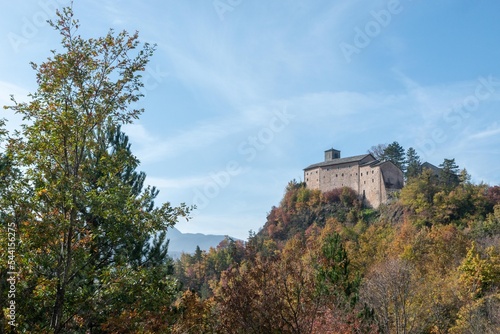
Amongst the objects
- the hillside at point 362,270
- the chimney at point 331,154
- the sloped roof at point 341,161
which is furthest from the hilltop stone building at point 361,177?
the hillside at point 362,270

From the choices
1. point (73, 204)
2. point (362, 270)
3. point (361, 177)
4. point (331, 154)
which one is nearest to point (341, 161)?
point (361, 177)

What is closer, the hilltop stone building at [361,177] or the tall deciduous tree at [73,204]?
the tall deciduous tree at [73,204]

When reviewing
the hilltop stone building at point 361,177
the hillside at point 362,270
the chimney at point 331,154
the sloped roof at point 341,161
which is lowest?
the hillside at point 362,270

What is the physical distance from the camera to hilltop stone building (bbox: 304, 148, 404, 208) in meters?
72.2

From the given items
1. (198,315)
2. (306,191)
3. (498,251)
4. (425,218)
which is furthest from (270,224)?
(198,315)

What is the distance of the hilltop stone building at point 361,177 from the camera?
72.2m

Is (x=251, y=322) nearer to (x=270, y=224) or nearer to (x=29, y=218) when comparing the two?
(x=29, y=218)

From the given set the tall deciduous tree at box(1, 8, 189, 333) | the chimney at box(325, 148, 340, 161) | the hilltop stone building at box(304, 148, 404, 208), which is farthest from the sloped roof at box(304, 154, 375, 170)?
the tall deciduous tree at box(1, 8, 189, 333)

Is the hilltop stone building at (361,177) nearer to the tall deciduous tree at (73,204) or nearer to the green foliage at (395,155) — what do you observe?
the green foliage at (395,155)

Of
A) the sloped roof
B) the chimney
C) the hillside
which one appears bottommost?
the hillside

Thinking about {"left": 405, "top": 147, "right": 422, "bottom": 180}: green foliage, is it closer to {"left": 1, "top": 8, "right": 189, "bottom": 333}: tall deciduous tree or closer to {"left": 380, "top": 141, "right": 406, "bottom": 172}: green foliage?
{"left": 380, "top": 141, "right": 406, "bottom": 172}: green foliage

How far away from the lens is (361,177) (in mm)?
76000

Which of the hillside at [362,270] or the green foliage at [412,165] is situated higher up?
the green foliage at [412,165]

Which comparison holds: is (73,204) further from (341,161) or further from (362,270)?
(341,161)
